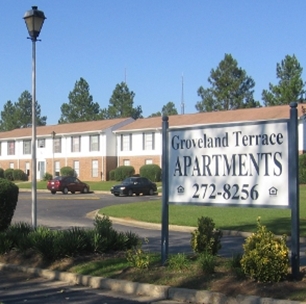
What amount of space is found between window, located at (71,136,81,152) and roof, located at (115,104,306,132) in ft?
17.0

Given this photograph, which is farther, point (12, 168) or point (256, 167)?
point (12, 168)

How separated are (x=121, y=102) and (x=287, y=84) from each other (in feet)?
133

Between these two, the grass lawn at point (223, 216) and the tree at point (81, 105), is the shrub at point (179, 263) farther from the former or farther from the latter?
the tree at point (81, 105)

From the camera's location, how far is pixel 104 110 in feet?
357

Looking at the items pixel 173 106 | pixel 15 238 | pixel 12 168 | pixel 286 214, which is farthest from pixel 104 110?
pixel 15 238

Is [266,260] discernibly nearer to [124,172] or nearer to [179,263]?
[179,263]

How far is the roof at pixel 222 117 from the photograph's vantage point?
48.1m

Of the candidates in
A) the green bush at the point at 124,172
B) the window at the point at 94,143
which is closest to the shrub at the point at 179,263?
the green bush at the point at 124,172

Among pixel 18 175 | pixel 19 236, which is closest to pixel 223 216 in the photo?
pixel 19 236

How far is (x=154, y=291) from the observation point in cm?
912

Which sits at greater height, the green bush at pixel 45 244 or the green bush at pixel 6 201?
the green bush at pixel 6 201

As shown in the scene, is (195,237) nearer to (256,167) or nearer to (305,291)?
(256,167)

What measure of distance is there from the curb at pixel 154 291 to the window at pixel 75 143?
172ft

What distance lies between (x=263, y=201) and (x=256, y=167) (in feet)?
1.83
